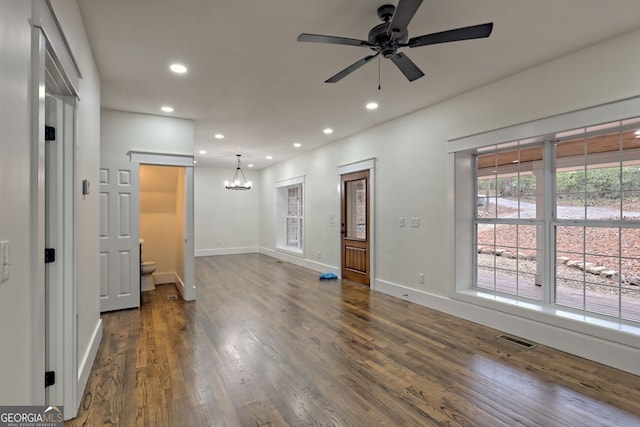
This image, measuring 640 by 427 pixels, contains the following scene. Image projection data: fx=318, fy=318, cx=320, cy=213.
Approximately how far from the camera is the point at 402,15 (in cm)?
189

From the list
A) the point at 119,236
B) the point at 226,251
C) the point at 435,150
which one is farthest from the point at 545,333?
the point at 226,251

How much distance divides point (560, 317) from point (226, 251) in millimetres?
8406

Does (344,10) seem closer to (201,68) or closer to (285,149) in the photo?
(201,68)

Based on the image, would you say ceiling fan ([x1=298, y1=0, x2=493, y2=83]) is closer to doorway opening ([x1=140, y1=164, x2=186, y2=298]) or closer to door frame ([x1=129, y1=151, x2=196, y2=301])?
door frame ([x1=129, y1=151, x2=196, y2=301])

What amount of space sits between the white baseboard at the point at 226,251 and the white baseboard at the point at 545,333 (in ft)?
21.6

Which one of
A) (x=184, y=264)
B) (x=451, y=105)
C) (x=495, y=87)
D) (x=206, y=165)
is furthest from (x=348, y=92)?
(x=206, y=165)

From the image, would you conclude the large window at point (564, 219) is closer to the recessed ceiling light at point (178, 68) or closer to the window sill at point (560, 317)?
the window sill at point (560, 317)

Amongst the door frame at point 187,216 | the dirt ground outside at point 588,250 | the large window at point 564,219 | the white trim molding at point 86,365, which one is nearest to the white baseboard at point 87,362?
the white trim molding at point 86,365

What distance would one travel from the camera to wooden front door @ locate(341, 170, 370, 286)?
5645 mm

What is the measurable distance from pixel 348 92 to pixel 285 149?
11.6 feet

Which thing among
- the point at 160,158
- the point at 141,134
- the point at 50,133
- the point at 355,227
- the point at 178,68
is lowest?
the point at 355,227

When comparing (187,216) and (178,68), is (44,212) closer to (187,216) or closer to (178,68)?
(178,68)

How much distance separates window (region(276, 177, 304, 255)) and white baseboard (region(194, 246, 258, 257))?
1462 millimetres

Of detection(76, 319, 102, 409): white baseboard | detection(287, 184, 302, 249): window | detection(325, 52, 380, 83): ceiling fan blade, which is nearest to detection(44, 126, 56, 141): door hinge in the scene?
detection(76, 319, 102, 409): white baseboard
